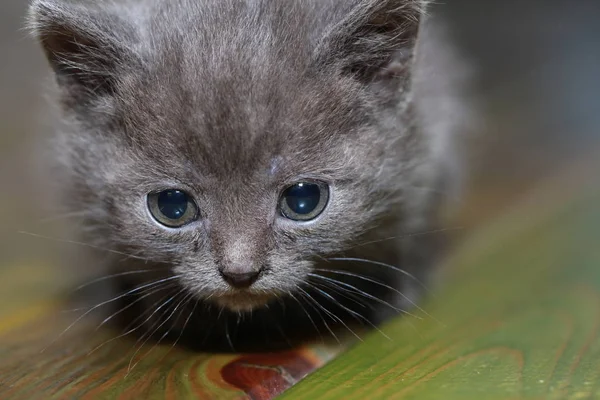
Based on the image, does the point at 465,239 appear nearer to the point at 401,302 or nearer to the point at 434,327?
the point at 401,302

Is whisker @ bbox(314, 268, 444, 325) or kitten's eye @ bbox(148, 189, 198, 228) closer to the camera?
kitten's eye @ bbox(148, 189, 198, 228)

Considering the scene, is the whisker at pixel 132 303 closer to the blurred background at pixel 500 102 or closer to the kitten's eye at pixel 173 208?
the kitten's eye at pixel 173 208

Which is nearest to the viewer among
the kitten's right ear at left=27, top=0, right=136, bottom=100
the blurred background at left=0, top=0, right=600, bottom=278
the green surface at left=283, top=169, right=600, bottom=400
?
the green surface at left=283, top=169, right=600, bottom=400

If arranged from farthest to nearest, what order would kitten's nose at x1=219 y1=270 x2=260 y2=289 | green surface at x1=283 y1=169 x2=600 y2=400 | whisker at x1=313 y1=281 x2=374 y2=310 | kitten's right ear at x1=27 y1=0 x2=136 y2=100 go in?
1. whisker at x1=313 y1=281 x2=374 y2=310
2. kitten's right ear at x1=27 y1=0 x2=136 y2=100
3. kitten's nose at x1=219 y1=270 x2=260 y2=289
4. green surface at x1=283 y1=169 x2=600 y2=400

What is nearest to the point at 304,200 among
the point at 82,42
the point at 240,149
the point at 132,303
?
the point at 240,149

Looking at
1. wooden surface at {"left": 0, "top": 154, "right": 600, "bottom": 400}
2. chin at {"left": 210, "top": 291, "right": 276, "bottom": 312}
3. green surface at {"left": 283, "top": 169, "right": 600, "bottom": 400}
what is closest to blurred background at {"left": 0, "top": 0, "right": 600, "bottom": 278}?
green surface at {"left": 283, "top": 169, "right": 600, "bottom": 400}

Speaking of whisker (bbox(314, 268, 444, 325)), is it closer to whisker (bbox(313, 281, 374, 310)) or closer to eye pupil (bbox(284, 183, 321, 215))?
whisker (bbox(313, 281, 374, 310))

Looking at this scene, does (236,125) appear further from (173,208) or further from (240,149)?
(173,208)

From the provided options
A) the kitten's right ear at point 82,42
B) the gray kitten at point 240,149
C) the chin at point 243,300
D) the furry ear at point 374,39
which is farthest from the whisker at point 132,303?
the furry ear at point 374,39
